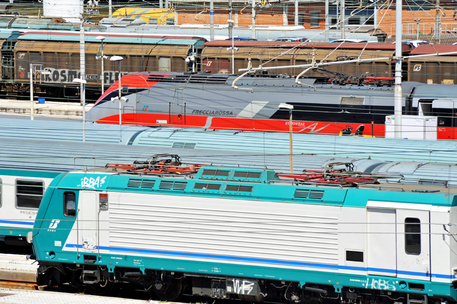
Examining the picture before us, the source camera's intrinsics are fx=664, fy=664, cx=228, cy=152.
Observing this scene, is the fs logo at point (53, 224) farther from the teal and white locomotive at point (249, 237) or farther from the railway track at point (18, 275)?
the railway track at point (18, 275)

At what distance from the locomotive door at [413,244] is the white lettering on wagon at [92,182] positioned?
8.39 metres

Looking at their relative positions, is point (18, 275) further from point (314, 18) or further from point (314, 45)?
point (314, 18)

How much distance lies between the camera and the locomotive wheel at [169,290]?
62.1ft

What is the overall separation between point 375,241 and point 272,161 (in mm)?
7243

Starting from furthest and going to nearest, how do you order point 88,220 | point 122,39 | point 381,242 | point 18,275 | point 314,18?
point 314,18 → point 122,39 → point 18,275 → point 88,220 → point 381,242

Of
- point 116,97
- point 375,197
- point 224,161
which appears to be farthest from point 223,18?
point 375,197

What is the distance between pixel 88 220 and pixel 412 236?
29.7 ft

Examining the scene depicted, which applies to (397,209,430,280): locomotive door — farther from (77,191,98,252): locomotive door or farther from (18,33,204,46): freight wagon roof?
(18,33,204,46): freight wagon roof

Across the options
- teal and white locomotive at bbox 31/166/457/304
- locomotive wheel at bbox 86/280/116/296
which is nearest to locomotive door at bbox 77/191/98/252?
teal and white locomotive at bbox 31/166/457/304

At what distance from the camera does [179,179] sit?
60.8ft

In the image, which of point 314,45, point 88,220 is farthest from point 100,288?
point 314,45

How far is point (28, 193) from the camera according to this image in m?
22.7

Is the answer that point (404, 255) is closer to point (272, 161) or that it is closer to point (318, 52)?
point (272, 161)

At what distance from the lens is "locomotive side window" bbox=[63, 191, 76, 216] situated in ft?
63.6
